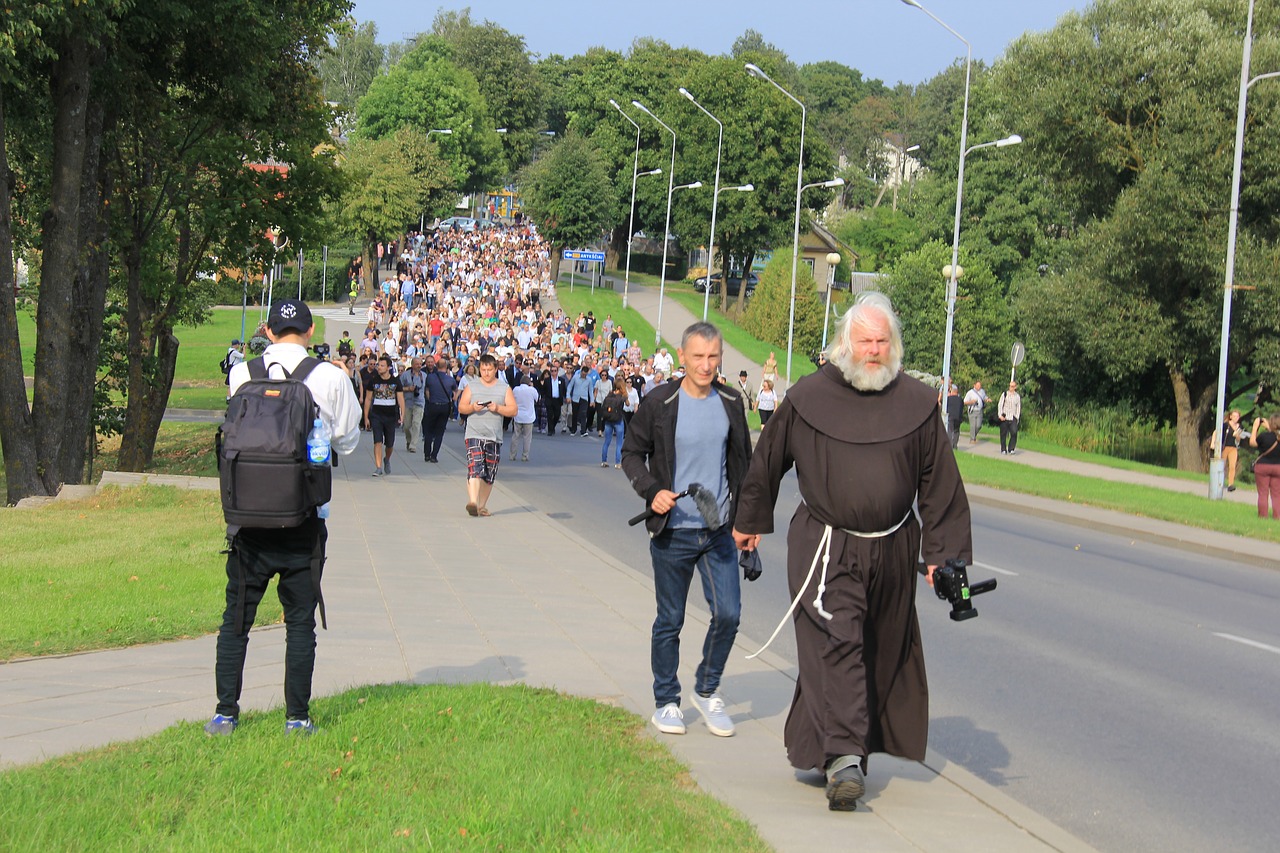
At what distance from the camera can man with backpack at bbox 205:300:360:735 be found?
17.8ft

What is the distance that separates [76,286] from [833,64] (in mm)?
148818

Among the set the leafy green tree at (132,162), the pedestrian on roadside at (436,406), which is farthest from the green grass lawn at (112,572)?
the pedestrian on roadside at (436,406)

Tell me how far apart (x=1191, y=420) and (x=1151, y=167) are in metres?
7.23

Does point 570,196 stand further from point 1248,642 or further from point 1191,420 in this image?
point 1248,642

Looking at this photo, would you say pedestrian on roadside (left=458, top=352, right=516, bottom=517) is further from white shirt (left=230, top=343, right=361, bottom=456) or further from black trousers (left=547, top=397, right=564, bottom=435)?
black trousers (left=547, top=397, right=564, bottom=435)

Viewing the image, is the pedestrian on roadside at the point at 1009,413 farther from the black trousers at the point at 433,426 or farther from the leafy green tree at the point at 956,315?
the leafy green tree at the point at 956,315

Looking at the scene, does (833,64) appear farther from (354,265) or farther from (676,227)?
(354,265)

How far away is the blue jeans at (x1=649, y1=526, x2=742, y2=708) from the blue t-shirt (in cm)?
12

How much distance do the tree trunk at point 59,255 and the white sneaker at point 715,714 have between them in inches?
517

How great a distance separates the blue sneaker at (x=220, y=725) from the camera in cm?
559

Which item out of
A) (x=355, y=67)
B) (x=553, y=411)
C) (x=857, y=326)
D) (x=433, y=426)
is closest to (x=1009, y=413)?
(x=553, y=411)

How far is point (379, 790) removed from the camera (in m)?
4.91

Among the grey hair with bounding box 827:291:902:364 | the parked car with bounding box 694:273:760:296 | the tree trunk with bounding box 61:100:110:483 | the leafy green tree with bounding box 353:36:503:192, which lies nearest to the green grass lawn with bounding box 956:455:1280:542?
the tree trunk with bounding box 61:100:110:483

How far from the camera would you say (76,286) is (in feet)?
58.4
